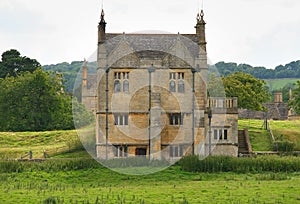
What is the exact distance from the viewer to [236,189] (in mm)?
29672

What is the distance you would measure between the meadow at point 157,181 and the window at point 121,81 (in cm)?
729

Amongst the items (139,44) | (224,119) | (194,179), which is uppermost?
(139,44)

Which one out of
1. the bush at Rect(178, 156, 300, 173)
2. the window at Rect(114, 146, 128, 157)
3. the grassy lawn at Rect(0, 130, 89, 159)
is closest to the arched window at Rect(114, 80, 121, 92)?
the window at Rect(114, 146, 128, 157)

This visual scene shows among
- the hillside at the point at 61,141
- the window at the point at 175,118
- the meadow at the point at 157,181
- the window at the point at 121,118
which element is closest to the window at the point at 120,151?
the window at the point at 121,118

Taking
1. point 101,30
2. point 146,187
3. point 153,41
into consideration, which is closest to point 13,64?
point 101,30

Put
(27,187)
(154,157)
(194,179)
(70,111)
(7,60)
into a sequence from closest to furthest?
(27,187) → (194,179) → (154,157) → (70,111) → (7,60)

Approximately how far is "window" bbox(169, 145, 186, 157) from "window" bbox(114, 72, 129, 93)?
20.7 ft

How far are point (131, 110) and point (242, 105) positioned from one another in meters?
24.2

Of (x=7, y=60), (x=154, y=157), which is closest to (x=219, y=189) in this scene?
(x=154, y=157)

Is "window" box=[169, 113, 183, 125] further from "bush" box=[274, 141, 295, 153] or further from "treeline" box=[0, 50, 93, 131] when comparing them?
"treeline" box=[0, 50, 93, 131]

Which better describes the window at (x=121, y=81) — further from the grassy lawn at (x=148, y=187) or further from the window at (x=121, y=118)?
the grassy lawn at (x=148, y=187)

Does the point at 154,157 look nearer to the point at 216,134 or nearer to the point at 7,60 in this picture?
the point at 216,134

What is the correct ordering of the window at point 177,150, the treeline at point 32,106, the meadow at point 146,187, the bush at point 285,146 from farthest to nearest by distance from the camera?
1. the treeline at point 32,106
2. the bush at point 285,146
3. the window at point 177,150
4. the meadow at point 146,187

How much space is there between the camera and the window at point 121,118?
47.5m
